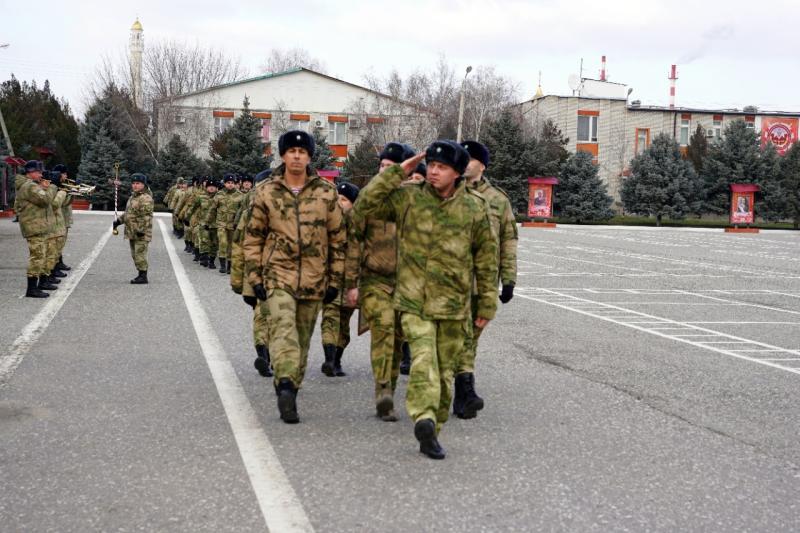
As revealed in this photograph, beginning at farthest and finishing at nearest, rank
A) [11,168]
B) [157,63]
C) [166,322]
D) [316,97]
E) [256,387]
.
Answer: [157,63] < [316,97] < [11,168] < [166,322] < [256,387]

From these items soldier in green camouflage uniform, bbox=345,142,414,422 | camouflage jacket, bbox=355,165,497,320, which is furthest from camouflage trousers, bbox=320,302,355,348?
camouflage jacket, bbox=355,165,497,320

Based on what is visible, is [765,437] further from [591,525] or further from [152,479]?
[152,479]

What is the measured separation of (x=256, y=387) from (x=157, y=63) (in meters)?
75.4

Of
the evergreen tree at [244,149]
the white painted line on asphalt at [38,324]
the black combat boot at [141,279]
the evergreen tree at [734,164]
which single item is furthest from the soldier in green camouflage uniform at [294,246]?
the evergreen tree at [734,164]

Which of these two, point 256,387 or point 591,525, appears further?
point 256,387

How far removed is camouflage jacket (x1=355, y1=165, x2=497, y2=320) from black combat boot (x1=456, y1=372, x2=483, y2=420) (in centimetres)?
70

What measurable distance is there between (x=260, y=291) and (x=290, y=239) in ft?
1.28

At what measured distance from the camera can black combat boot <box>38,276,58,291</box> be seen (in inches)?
553

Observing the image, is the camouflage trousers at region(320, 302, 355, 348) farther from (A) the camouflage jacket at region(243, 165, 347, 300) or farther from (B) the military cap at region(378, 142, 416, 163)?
(B) the military cap at region(378, 142, 416, 163)

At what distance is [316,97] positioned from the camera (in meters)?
73.2

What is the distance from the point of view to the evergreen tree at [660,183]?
58.7 metres

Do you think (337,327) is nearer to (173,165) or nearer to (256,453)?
(256,453)

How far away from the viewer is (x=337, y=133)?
74.6 meters

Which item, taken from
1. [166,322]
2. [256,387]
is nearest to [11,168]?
[166,322]
